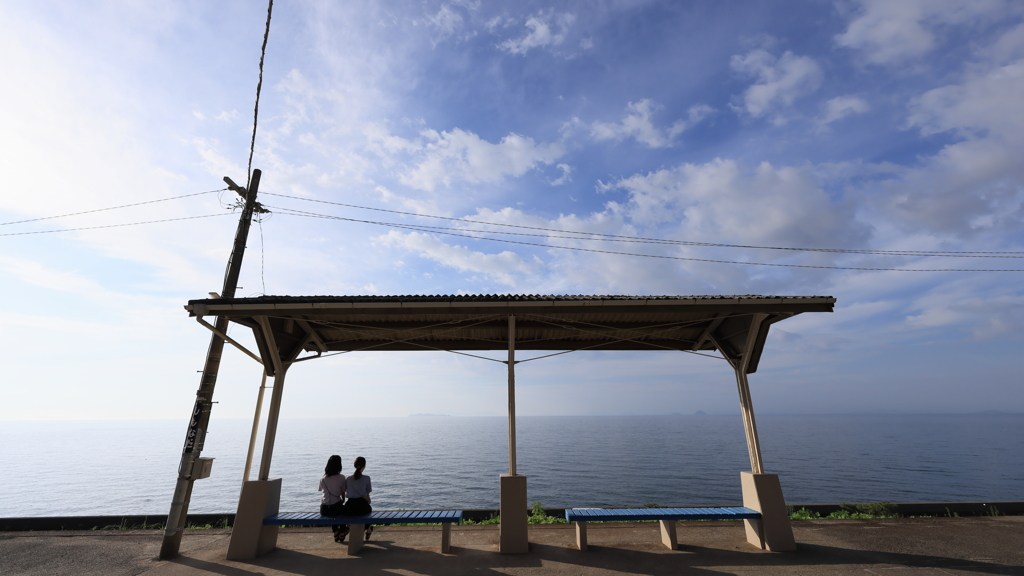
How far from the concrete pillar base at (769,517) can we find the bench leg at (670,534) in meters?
1.21

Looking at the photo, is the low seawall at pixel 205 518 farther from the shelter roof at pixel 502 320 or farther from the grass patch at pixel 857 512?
the shelter roof at pixel 502 320

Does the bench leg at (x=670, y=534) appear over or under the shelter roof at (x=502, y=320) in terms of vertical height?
under

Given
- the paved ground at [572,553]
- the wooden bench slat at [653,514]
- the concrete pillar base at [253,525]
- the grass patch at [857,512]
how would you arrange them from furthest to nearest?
1. the grass patch at [857,512]
2. the concrete pillar base at [253,525]
3. the wooden bench slat at [653,514]
4. the paved ground at [572,553]

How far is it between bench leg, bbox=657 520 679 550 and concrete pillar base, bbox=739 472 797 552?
1.21m

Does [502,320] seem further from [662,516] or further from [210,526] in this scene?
[210,526]

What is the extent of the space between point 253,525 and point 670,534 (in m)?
6.10

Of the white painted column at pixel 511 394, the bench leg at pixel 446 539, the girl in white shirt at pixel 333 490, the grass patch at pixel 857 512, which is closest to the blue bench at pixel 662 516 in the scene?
the white painted column at pixel 511 394

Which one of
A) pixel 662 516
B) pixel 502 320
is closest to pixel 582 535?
pixel 662 516

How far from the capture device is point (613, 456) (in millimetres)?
62188

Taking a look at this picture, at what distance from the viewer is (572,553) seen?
6355 mm

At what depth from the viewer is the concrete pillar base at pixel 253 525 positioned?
6387 mm

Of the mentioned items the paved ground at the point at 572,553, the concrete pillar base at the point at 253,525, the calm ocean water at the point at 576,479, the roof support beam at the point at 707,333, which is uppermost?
the roof support beam at the point at 707,333

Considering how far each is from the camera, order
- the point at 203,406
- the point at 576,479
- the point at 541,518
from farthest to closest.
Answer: the point at 576,479
the point at 541,518
the point at 203,406

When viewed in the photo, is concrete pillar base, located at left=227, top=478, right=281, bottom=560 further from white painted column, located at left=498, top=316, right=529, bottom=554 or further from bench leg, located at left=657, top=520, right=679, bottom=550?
bench leg, located at left=657, top=520, right=679, bottom=550
